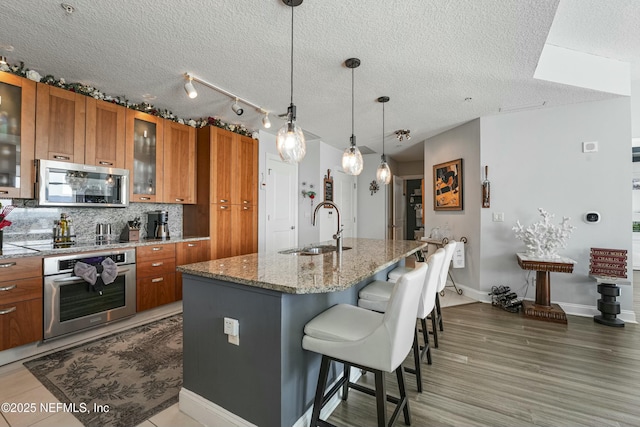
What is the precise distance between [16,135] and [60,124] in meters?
0.33

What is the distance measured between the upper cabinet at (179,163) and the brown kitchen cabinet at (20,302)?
147 centimetres

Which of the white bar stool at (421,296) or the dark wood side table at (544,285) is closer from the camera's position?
the white bar stool at (421,296)

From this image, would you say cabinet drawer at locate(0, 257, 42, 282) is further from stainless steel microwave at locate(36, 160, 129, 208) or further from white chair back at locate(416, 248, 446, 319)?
white chair back at locate(416, 248, 446, 319)

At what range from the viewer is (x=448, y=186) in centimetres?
460

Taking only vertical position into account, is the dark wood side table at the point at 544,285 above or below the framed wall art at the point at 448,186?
below

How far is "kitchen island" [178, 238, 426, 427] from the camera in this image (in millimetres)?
1370

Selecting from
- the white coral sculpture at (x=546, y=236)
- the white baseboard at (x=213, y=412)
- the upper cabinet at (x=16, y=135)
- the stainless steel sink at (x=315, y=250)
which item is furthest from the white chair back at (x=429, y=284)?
the upper cabinet at (x=16, y=135)

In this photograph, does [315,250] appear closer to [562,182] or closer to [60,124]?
[60,124]

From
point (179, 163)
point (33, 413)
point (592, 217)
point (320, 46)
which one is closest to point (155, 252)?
point (179, 163)

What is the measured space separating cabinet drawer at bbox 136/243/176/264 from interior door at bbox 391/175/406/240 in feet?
15.7

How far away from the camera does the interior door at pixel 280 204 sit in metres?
4.75

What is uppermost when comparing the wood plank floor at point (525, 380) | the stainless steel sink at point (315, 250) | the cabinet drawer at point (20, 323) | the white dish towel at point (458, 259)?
the stainless steel sink at point (315, 250)

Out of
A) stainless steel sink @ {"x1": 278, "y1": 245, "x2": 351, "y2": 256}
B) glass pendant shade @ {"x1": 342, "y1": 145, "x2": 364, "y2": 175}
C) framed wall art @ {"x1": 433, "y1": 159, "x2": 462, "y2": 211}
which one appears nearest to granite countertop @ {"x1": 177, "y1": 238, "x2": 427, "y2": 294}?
stainless steel sink @ {"x1": 278, "y1": 245, "x2": 351, "y2": 256}

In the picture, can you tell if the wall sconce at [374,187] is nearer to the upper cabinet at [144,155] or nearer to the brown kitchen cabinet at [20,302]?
the upper cabinet at [144,155]
